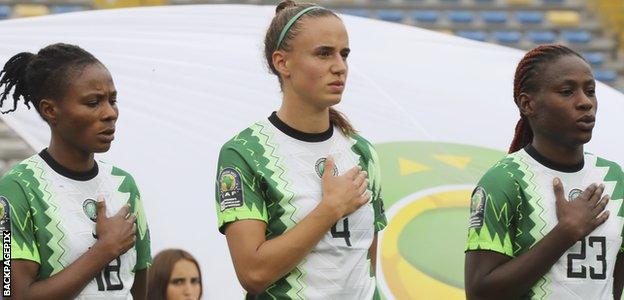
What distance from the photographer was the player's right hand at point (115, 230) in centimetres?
275

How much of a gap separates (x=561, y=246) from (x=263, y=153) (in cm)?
72

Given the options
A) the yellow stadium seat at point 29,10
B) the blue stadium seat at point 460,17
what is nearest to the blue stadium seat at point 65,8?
the yellow stadium seat at point 29,10

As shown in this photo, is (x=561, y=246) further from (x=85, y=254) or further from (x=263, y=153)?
(x=85, y=254)

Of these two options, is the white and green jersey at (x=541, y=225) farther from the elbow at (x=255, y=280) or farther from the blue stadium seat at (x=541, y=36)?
the blue stadium seat at (x=541, y=36)

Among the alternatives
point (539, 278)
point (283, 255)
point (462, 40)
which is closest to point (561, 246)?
point (539, 278)

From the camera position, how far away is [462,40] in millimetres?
5488

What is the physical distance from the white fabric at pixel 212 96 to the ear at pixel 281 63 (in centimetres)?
148

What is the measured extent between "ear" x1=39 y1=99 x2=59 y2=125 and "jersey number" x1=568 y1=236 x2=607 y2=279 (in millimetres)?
1274

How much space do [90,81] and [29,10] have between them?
9.07 metres

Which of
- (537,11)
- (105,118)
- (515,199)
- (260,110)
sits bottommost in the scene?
(537,11)

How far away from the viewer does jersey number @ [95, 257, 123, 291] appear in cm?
278

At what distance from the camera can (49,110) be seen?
9.46 ft

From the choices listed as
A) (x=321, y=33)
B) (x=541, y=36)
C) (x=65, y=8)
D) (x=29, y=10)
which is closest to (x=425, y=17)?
(x=541, y=36)

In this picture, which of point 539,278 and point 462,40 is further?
point 462,40
